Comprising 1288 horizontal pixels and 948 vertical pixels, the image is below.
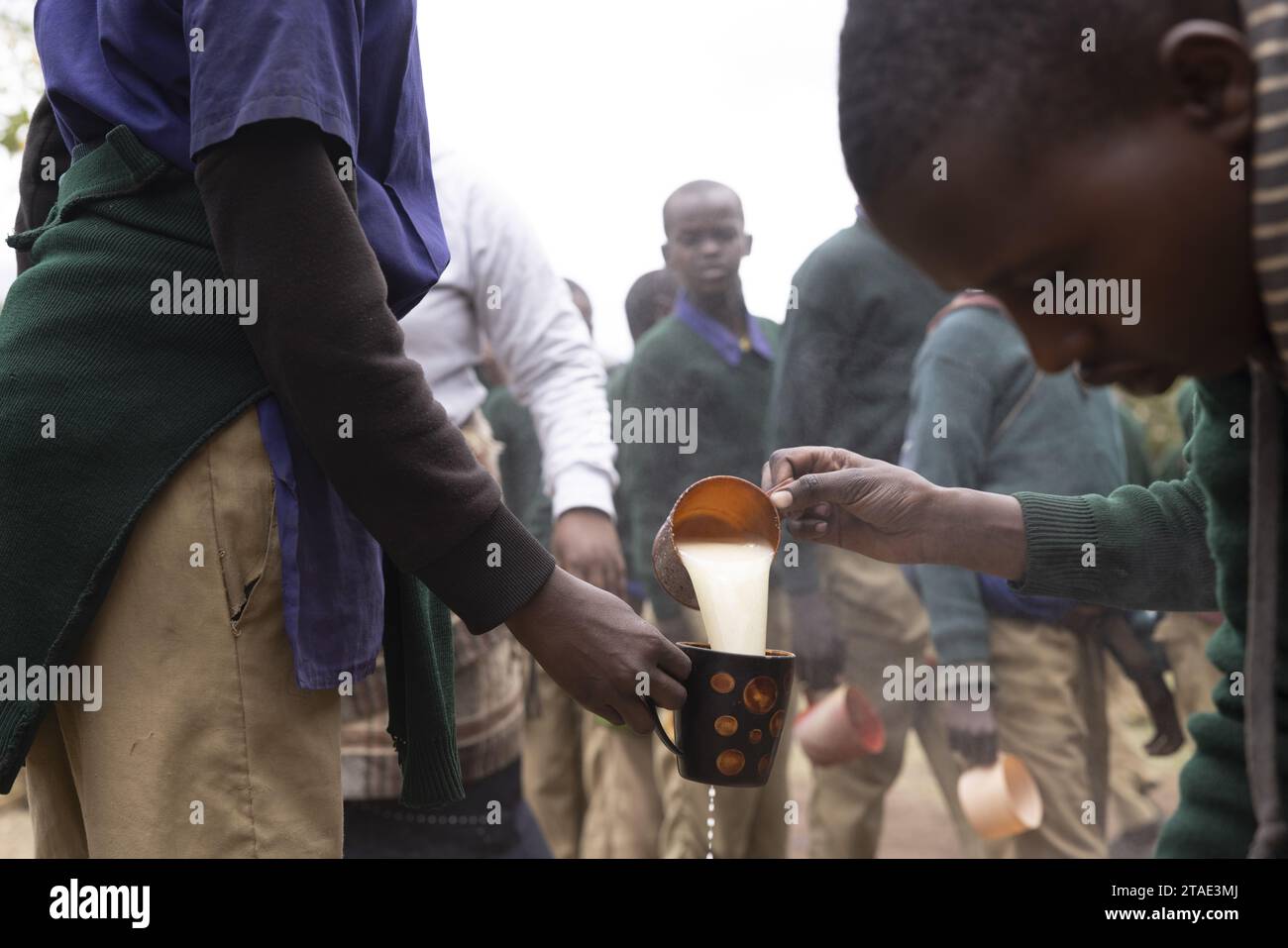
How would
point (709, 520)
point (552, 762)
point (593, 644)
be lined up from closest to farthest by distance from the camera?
point (593, 644), point (709, 520), point (552, 762)

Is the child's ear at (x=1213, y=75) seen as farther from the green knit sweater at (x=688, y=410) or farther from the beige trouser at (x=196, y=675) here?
the green knit sweater at (x=688, y=410)

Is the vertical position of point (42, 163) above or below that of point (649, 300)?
below

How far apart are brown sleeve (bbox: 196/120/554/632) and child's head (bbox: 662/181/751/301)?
3174mm

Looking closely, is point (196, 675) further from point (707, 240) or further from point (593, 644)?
point (707, 240)

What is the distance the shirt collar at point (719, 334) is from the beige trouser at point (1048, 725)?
1.30 metres

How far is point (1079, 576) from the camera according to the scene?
1751 millimetres

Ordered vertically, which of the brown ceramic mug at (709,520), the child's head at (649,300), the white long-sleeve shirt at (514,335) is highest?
the child's head at (649,300)

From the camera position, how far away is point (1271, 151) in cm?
100

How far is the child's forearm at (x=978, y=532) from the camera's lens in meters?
1.82

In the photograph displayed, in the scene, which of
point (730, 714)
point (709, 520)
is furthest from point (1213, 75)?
point (709, 520)

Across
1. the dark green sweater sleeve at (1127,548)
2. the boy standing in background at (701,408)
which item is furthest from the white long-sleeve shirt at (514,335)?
the dark green sweater sleeve at (1127,548)

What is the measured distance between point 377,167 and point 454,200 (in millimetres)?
1475

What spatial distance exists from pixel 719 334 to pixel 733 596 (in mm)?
2866
